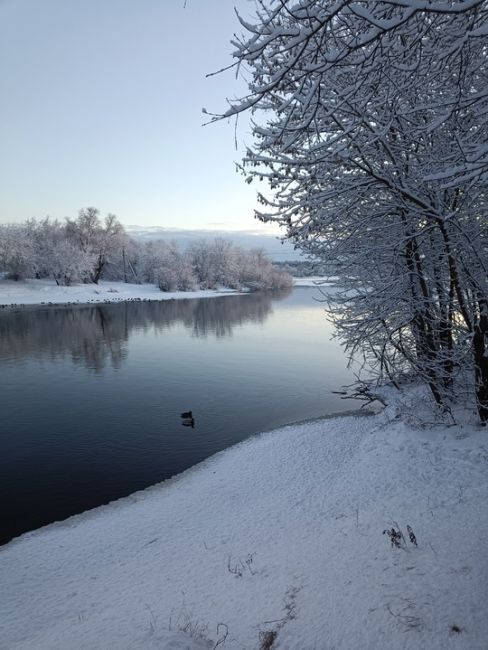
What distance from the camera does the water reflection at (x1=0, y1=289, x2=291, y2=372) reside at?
1073 inches

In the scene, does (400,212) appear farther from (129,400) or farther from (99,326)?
(99,326)

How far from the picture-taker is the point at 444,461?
7973mm

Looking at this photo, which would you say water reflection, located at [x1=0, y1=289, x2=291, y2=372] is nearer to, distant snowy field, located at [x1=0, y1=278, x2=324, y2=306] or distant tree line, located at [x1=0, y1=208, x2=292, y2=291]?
distant snowy field, located at [x1=0, y1=278, x2=324, y2=306]

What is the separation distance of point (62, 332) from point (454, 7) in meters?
36.4

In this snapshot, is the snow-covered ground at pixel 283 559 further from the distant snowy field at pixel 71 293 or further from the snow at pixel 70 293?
the snow at pixel 70 293

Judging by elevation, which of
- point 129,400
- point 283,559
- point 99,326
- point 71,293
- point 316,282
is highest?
point 316,282

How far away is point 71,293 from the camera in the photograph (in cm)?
6650

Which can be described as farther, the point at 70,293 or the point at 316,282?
the point at 70,293

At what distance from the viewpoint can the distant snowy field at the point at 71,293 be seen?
202 ft

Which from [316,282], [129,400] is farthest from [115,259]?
[316,282]

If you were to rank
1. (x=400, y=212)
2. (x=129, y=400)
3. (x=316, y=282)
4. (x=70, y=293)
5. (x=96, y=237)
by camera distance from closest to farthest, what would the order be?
(x=400, y=212), (x=316, y=282), (x=129, y=400), (x=70, y=293), (x=96, y=237)

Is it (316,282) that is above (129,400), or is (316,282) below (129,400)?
above

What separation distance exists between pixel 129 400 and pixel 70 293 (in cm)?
5410

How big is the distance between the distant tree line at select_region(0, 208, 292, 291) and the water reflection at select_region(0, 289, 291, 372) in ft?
61.7
